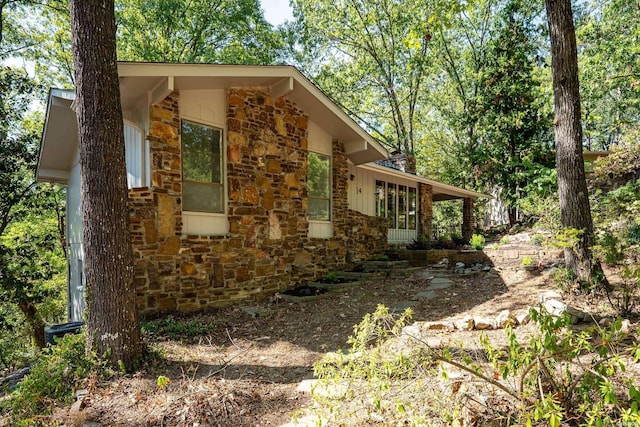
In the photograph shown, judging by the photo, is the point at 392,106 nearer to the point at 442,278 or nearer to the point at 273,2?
the point at 273,2

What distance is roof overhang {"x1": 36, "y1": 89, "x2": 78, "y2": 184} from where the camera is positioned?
6.49m

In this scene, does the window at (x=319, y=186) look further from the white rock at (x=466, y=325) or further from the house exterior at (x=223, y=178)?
the white rock at (x=466, y=325)

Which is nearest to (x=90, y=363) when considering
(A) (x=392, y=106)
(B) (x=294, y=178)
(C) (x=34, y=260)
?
(B) (x=294, y=178)

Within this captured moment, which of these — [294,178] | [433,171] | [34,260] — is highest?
[433,171]

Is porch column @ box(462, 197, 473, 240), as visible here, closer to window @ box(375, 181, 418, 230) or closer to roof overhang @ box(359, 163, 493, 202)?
roof overhang @ box(359, 163, 493, 202)

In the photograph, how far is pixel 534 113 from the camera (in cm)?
1450

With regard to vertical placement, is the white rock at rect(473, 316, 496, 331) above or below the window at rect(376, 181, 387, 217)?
below

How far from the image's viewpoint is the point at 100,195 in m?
3.57

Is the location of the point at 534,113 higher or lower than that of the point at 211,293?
higher

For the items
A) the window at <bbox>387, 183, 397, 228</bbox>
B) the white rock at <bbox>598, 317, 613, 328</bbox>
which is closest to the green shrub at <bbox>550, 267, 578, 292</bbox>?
the white rock at <bbox>598, 317, 613, 328</bbox>

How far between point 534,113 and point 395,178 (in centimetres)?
677

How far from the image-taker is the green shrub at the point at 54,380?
304 cm

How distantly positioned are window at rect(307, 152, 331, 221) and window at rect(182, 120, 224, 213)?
252 cm

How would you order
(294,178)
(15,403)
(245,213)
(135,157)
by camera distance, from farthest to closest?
1. (294,178)
2. (245,213)
3. (135,157)
4. (15,403)
